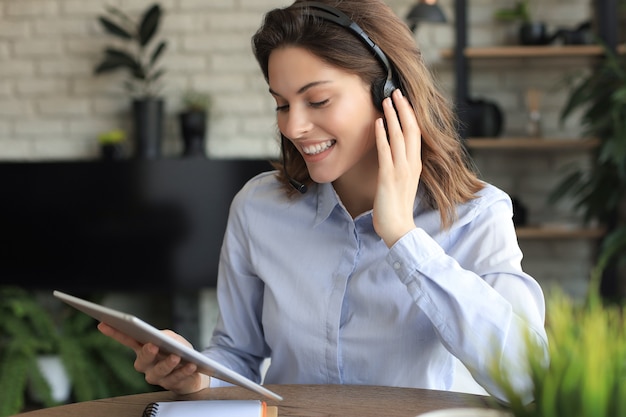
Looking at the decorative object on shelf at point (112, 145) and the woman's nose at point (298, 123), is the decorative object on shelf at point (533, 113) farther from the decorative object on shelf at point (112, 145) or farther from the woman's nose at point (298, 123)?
the woman's nose at point (298, 123)

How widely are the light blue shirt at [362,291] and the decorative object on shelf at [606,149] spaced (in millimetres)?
2019

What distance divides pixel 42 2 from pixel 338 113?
3.09 metres

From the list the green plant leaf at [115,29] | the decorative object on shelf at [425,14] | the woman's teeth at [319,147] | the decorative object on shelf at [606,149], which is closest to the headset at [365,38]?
the woman's teeth at [319,147]

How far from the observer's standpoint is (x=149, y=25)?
3838mm

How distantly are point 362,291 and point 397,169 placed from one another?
21 centimetres

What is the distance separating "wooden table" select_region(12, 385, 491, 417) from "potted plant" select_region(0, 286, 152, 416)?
255 centimetres

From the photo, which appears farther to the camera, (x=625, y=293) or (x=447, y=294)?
(x=625, y=293)

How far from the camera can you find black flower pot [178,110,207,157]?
3809mm

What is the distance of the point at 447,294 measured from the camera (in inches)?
48.8

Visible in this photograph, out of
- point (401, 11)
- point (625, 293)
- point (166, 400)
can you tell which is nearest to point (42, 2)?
point (401, 11)

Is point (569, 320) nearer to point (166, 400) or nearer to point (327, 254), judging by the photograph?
point (166, 400)

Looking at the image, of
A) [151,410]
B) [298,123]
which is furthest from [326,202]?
[151,410]

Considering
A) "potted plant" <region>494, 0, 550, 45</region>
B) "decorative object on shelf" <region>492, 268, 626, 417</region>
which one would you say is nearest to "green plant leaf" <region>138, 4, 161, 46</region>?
"potted plant" <region>494, 0, 550, 45</region>

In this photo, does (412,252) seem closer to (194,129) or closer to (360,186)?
(360,186)
